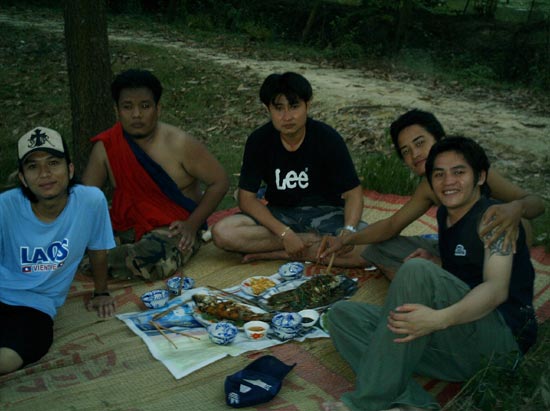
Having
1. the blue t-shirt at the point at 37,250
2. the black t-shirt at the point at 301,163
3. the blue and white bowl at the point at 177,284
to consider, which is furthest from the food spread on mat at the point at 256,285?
the blue t-shirt at the point at 37,250

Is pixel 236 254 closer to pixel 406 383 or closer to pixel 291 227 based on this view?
pixel 291 227

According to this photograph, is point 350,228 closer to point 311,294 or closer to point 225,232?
point 311,294

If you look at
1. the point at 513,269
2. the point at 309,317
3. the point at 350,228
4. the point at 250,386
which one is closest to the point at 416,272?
the point at 513,269

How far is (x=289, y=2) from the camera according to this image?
14.6m

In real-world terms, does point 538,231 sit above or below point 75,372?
above

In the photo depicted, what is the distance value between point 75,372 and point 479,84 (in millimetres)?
8163

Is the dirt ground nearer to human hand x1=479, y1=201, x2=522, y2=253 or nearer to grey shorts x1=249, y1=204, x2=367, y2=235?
grey shorts x1=249, y1=204, x2=367, y2=235

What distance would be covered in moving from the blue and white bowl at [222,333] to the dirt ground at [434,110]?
3447mm

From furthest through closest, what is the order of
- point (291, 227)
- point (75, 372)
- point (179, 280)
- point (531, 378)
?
point (291, 227)
point (179, 280)
point (75, 372)
point (531, 378)

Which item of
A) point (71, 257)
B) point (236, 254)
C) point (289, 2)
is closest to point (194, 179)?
point (236, 254)

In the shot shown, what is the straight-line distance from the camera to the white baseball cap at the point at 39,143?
301 cm

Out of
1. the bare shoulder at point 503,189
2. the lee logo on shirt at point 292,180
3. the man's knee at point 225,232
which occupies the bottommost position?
the man's knee at point 225,232

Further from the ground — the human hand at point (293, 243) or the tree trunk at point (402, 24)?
the tree trunk at point (402, 24)

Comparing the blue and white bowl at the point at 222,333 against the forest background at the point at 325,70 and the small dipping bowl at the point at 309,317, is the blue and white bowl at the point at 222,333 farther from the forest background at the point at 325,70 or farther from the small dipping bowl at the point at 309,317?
the forest background at the point at 325,70
